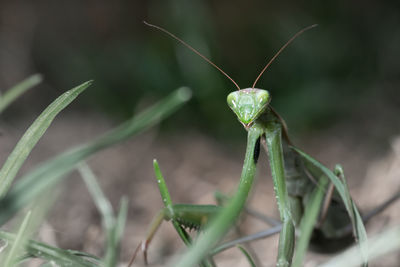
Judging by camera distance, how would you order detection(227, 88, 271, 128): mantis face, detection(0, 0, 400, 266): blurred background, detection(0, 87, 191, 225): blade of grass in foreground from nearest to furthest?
1. detection(0, 87, 191, 225): blade of grass in foreground
2. detection(227, 88, 271, 128): mantis face
3. detection(0, 0, 400, 266): blurred background

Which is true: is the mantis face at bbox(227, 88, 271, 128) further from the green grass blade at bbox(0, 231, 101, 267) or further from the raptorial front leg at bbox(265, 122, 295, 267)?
the green grass blade at bbox(0, 231, 101, 267)

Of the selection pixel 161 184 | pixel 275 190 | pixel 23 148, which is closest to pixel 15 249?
pixel 23 148

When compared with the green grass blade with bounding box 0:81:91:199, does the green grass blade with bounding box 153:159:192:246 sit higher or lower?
lower

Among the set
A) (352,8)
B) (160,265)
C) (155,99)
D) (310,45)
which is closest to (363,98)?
(310,45)

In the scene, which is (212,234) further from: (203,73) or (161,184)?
(203,73)

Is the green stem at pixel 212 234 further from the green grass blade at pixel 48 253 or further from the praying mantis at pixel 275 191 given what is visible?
the green grass blade at pixel 48 253

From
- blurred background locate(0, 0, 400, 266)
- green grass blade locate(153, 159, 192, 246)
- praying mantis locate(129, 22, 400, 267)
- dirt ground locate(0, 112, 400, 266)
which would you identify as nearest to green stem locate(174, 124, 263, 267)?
praying mantis locate(129, 22, 400, 267)

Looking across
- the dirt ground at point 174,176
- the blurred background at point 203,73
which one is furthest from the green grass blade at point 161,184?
the blurred background at point 203,73

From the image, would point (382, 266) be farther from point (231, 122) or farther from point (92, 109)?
point (92, 109)
